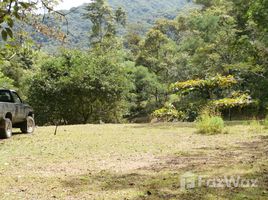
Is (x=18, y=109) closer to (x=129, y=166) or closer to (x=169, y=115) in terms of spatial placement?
(x=129, y=166)

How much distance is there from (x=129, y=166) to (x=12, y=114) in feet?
20.2

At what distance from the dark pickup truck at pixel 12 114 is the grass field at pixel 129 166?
A: 685mm

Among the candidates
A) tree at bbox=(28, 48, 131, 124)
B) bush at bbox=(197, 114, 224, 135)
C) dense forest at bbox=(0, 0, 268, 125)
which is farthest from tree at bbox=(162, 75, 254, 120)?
bush at bbox=(197, 114, 224, 135)

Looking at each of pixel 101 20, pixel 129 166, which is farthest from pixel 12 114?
pixel 101 20

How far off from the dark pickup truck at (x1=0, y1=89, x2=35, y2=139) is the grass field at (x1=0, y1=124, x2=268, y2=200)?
2.25 ft

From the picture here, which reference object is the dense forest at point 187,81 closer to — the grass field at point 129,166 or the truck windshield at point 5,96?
the truck windshield at point 5,96

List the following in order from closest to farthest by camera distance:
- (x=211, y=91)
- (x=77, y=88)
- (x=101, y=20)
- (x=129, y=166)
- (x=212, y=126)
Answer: (x=129, y=166) < (x=212, y=126) < (x=211, y=91) < (x=77, y=88) < (x=101, y=20)

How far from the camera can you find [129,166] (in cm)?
668

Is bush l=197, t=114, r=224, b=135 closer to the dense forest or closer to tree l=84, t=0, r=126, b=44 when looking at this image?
the dense forest

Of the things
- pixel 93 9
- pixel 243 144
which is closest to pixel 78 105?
pixel 243 144

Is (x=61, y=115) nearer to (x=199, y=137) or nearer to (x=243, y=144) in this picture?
(x=199, y=137)

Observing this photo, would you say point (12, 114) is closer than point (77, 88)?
Yes

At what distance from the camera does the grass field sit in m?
4.95

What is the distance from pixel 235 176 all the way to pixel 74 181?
2.28 m
